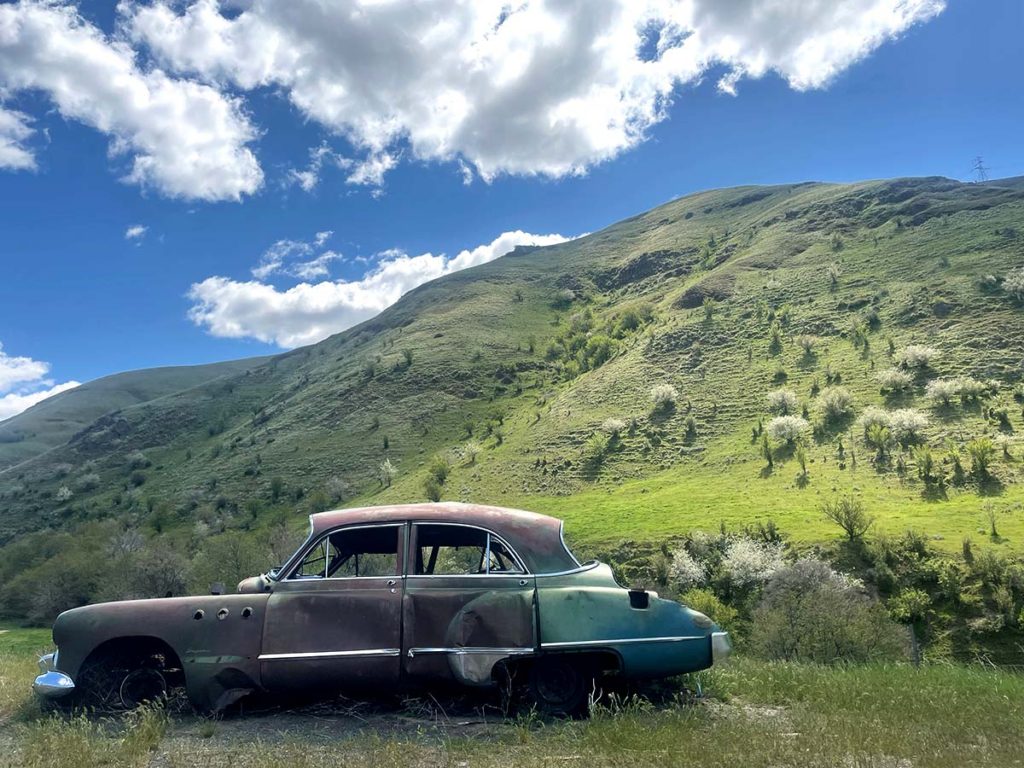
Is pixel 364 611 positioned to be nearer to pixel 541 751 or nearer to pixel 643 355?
pixel 541 751

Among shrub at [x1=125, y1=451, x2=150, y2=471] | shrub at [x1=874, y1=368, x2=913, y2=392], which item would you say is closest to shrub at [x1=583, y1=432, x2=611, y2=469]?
shrub at [x1=874, y1=368, x2=913, y2=392]

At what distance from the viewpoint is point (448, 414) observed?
72.4 metres

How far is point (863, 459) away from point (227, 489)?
57.8 m

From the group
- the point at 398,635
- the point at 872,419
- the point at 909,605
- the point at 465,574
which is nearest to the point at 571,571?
the point at 465,574

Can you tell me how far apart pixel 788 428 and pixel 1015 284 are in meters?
25.1

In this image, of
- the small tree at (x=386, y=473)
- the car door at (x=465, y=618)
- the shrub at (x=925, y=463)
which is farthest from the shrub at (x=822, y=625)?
the small tree at (x=386, y=473)

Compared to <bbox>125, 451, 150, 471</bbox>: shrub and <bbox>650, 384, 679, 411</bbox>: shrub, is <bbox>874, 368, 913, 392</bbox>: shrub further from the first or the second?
<bbox>125, 451, 150, 471</bbox>: shrub

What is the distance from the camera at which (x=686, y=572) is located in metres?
32.6

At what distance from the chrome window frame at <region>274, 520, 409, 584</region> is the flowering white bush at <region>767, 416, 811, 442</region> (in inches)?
1760

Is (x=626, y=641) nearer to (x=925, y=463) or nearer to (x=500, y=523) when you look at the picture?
(x=500, y=523)

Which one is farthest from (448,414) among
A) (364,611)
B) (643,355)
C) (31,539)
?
(364,611)

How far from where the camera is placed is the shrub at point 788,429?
45812mm

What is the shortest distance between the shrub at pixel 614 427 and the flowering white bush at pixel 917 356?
71.5 ft

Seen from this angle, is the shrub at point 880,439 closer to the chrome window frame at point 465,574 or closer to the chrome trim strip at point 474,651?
the chrome window frame at point 465,574
